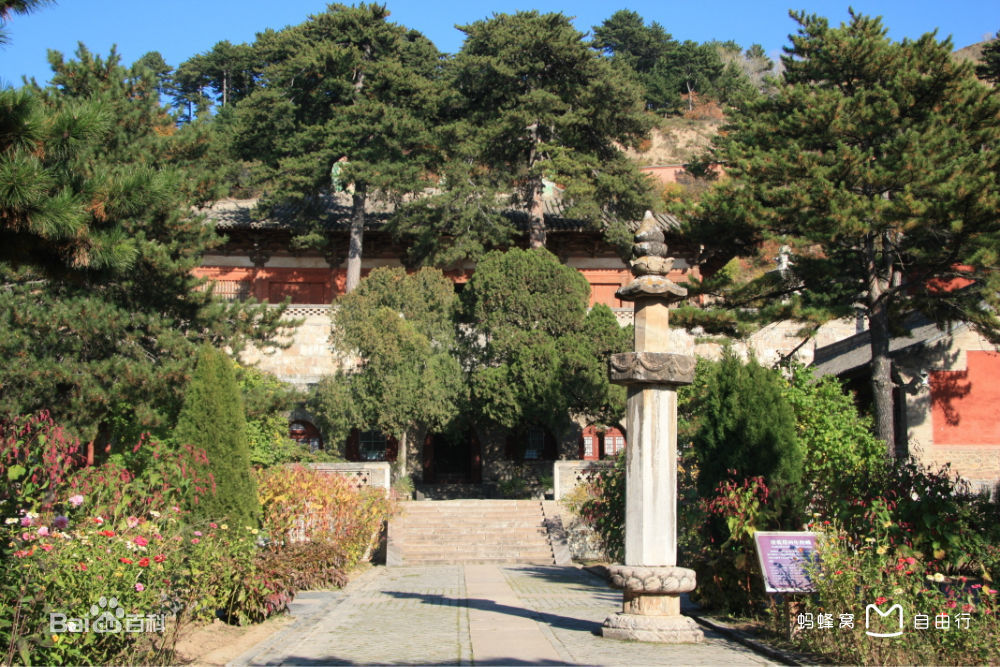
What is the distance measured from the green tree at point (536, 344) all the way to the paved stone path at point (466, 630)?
770 centimetres

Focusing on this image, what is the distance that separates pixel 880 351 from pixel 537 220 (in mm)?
11735

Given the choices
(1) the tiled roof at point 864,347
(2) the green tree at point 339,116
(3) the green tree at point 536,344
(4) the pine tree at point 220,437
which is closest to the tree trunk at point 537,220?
→ (2) the green tree at point 339,116

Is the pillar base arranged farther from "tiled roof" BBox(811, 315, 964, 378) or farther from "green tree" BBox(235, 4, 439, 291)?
"green tree" BBox(235, 4, 439, 291)

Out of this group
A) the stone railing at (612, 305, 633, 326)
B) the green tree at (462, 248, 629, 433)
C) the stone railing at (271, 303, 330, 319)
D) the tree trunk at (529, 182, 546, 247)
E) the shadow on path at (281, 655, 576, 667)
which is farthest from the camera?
the tree trunk at (529, 182, 546, 247)

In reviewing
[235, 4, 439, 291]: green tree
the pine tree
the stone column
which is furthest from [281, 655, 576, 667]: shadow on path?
[235, 4, 439, 291]: green tree

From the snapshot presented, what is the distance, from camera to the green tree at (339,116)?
27312 mm

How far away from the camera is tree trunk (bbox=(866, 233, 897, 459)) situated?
18688 mm

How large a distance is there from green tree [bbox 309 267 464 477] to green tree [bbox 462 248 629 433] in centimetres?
93

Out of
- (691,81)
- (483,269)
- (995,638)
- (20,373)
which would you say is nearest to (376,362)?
(483,269)

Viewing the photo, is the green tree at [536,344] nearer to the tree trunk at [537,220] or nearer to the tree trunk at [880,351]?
the tree trunk at [537,220]

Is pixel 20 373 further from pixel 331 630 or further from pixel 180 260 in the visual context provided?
pixel 331 630

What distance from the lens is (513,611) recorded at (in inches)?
412

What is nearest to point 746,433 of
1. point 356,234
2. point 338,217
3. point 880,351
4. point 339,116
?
point 880,351

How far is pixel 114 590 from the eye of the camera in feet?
21.1
